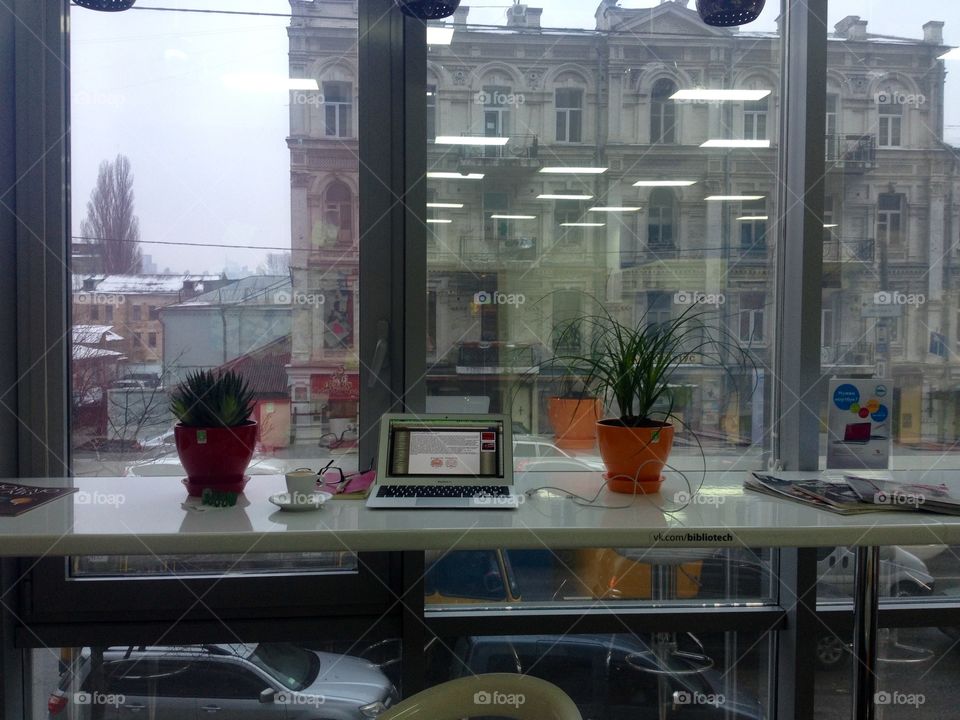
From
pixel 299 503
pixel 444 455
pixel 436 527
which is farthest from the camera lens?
pixel 444 455

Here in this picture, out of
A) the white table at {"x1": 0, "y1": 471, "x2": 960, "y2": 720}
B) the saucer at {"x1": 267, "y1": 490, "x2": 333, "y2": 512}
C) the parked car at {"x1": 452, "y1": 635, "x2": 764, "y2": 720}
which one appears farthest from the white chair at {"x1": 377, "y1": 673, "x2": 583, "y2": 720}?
the parked car at {"x1": 452, "y1": 635, "x2": 764, "y2": 720}

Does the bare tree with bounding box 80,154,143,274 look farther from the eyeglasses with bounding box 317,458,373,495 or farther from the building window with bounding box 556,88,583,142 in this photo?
the building window with bounding box 556,88,583,142

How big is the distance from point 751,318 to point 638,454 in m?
0.68

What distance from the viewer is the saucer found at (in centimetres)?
160

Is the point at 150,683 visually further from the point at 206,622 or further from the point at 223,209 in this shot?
the point at 223,209

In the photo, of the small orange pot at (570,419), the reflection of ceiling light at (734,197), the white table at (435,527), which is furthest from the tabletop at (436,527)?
the reflection of ceiling light at (734,197)

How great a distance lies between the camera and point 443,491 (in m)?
1.71

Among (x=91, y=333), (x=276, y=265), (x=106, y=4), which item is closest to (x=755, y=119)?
(x=276, y=265)

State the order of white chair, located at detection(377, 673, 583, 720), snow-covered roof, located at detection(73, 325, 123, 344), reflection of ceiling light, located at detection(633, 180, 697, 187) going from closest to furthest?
white chair, located at detection(377, 673, 583, 720), snow-covered roof, located at detection(73, 325, 123, 344), reflection of ceiling light, located at detection(633, 180, 697, 187)

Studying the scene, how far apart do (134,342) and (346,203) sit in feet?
2.34

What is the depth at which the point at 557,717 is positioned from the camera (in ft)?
3.38

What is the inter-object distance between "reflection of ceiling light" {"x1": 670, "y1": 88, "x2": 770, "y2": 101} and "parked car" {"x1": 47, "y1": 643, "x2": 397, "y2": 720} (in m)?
1.90

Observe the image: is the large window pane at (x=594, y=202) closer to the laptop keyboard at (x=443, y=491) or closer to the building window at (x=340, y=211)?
the building window at (x=340, y=211)

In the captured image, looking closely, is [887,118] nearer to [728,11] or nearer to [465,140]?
[728,11]
